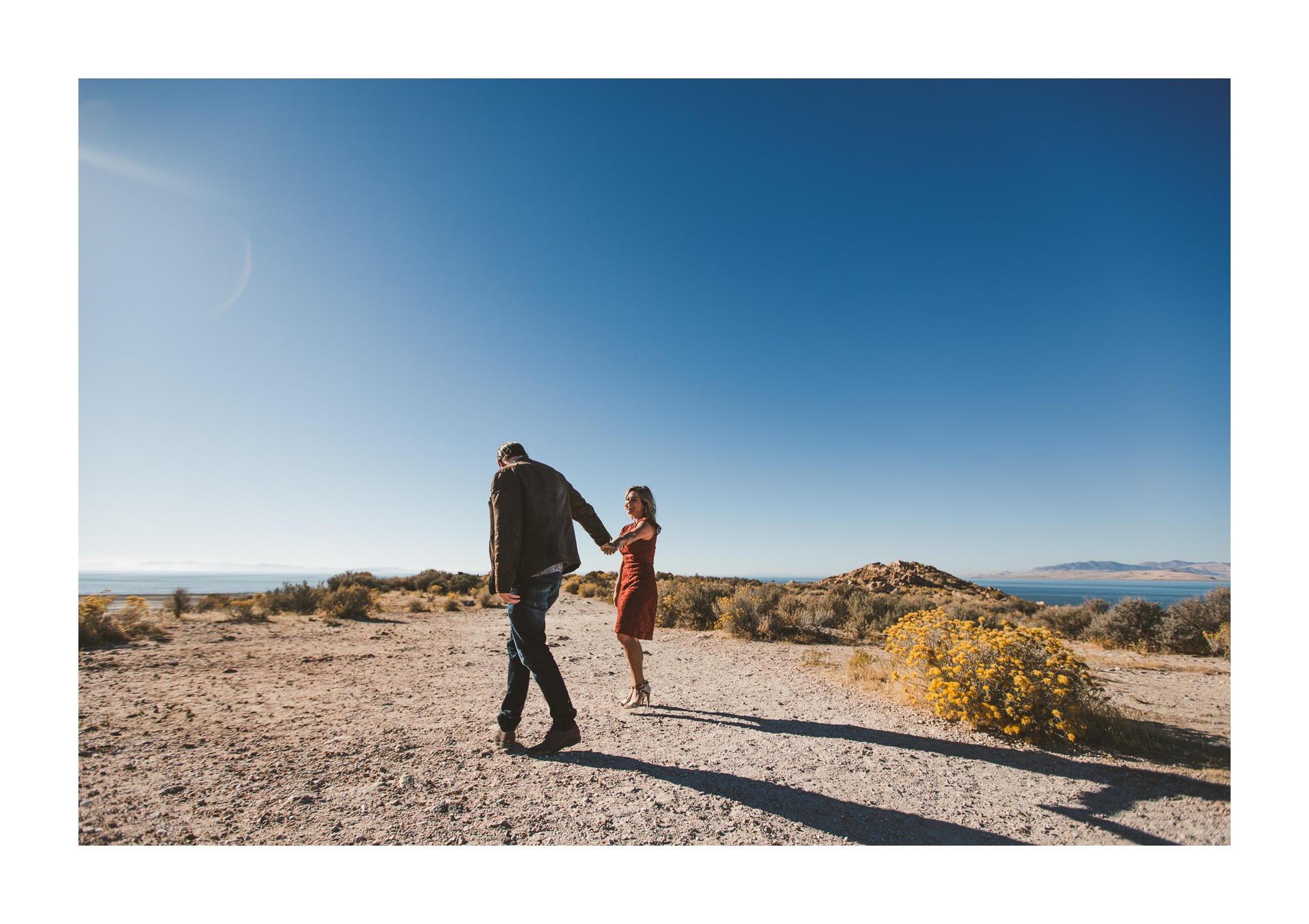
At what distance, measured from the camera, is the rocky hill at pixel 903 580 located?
19703 millimetres

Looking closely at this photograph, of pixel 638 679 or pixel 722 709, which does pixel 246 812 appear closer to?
pixel 638 679

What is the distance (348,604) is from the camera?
40.1ft

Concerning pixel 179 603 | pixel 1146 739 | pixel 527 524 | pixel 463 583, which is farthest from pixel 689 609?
pixel 463 583

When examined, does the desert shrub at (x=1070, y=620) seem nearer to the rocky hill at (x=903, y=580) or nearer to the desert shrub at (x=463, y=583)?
the rocky hill at (x=903, y=580)

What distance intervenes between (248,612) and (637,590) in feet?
36.5

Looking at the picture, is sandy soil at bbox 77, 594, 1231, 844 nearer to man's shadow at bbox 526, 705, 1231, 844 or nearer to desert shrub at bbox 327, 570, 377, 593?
man's shadow at bbox 526, 705, 1231, 844

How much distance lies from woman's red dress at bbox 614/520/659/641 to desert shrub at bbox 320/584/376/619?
1030cm

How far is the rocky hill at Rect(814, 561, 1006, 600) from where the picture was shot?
1970 centimetres

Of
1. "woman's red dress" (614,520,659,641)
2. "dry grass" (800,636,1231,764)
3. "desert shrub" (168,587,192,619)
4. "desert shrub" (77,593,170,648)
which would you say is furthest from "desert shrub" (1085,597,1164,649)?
"desert shrub" (168,587,192,619)

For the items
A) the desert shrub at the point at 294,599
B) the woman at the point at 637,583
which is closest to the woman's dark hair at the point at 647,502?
the woman at the point at 637,583

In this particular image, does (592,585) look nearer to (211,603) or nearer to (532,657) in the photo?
(211,603)

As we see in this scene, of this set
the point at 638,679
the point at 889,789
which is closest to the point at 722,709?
the point at 638,679

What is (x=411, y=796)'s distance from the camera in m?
2.76

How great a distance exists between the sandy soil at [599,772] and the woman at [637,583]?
0.40m
